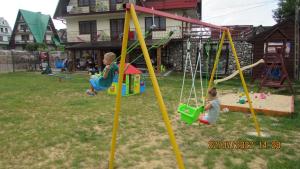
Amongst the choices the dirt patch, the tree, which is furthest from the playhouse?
the tree

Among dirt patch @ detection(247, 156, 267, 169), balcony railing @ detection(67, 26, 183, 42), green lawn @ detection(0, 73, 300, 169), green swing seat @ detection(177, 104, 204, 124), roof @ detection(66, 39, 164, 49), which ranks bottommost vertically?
dirt patch @ detection(247, 156, 267, 169)

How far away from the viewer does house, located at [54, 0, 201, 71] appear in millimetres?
21719

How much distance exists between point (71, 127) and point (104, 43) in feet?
57.6

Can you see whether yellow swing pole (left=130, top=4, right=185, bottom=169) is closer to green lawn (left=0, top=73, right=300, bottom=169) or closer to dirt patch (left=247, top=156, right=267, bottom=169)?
green lawn (left=0, top=73, right=300, bottom=169)

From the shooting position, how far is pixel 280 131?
5.87 metres

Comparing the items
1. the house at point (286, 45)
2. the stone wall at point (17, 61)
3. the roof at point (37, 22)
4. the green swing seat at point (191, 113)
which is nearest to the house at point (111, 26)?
the stone wall at point (17, 61)

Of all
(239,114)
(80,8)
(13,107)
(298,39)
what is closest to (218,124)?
(239,114)

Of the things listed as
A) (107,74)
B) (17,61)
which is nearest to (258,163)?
(107,74)

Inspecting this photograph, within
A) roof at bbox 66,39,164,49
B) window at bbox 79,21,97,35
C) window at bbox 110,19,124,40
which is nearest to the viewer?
roof at bbox 66,39,164,49

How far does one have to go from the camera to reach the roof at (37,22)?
43406 millimetres

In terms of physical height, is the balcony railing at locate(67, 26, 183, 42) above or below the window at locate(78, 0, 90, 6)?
below

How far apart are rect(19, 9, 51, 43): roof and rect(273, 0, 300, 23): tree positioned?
36881 millimetres

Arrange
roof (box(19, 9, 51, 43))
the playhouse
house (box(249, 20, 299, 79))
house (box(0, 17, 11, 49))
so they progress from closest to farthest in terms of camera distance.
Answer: the playhouse, house (box(249, 20, 299, 79)), roof (box(19, 9, 51, 43)), house (box(0, 17, 11, 49))

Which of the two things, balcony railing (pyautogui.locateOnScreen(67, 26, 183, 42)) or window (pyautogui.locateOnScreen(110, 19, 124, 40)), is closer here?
balcony railing (pyautogui.locateOnScreen(67, 26, 183, 42))
